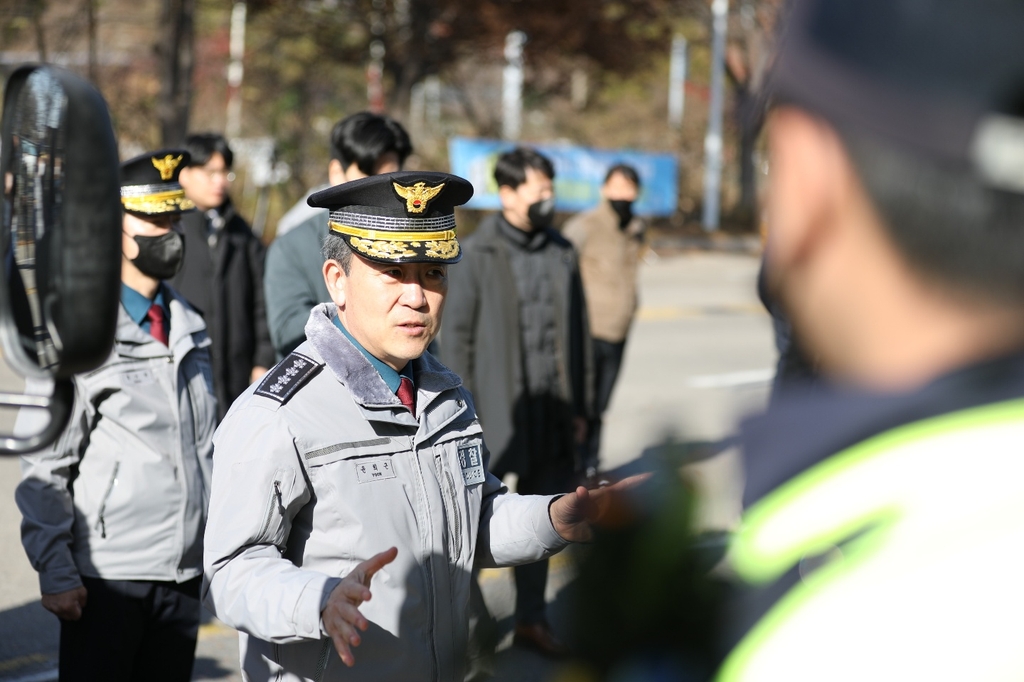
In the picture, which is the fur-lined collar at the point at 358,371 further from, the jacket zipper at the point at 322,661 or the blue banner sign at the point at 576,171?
the blue banner sign at the point at 576,171

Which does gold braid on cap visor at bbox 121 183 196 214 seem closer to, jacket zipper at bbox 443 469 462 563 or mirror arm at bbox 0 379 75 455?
jacket zipper at bbox 443 469 462 563

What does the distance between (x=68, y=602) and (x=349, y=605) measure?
1.54 metres

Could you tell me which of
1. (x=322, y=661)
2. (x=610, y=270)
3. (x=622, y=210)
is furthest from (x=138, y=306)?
(x=622, y=210)

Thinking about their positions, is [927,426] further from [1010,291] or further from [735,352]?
[735,352]

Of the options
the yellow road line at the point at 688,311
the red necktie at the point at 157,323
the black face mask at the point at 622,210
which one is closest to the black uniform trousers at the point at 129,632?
the red necktie at the point at 157,323

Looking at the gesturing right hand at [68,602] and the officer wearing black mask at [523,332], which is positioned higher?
the officer wearing black mask at [523,332]

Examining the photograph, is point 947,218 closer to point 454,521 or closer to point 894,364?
point 894,364

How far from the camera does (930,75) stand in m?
0.75

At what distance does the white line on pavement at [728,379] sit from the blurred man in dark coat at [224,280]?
581 cm

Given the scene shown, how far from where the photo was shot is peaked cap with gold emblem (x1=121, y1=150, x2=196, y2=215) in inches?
141

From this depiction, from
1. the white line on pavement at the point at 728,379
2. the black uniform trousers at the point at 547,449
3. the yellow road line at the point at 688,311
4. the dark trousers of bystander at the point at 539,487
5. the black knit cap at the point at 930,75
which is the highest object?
the black knit cap at the point at 930,75

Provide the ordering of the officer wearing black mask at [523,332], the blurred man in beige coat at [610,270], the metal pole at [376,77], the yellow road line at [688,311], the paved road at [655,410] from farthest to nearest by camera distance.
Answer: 1. the metal pole at [376,77]
2. the yellow road line at [688,311]
3. the blurred man in beige coat at [610,270]
4. the officer wearing black mask at [523,332]
5. the paved road at [655,410]

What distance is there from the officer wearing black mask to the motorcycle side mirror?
3.34 meters

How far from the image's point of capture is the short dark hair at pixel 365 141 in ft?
14.6
